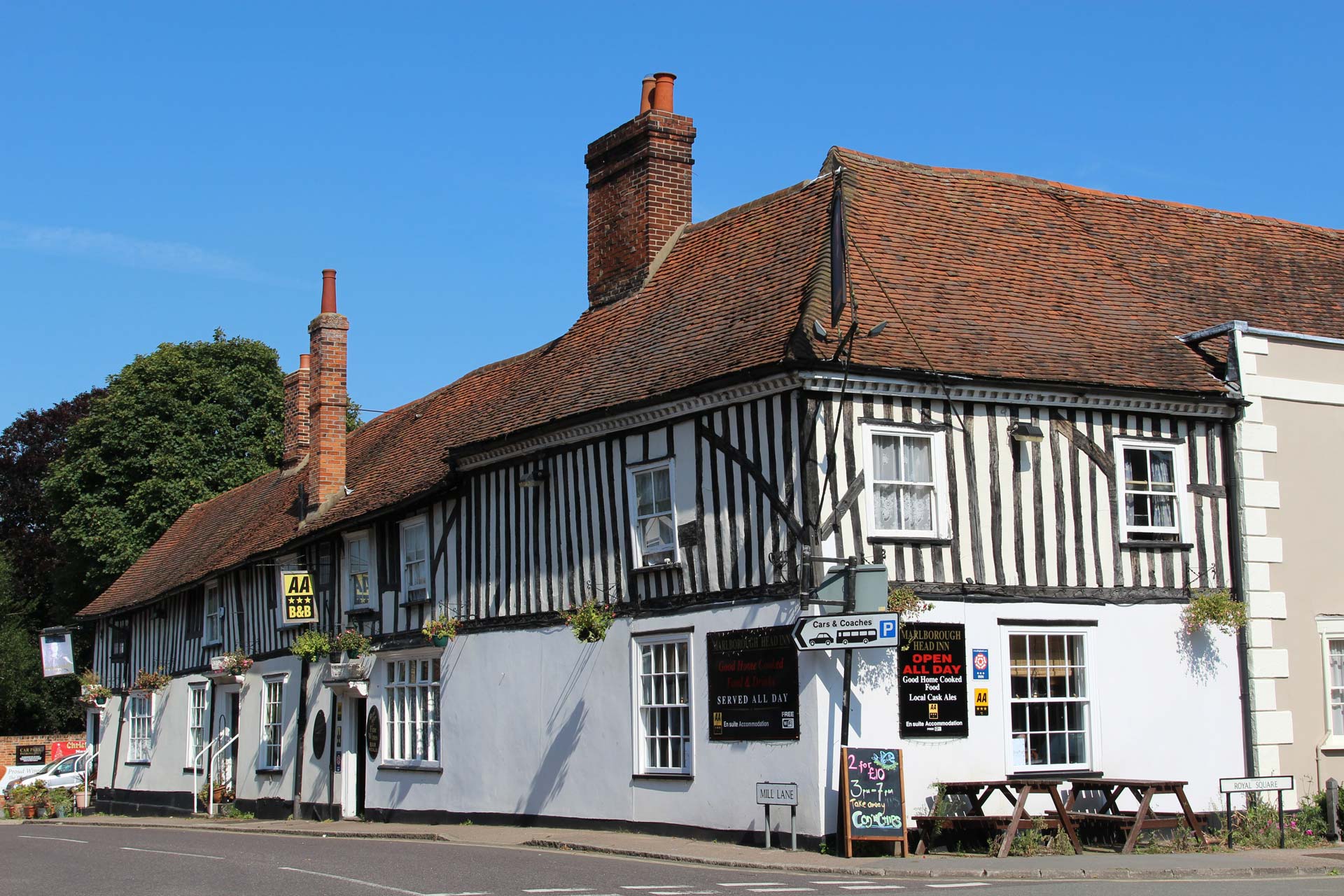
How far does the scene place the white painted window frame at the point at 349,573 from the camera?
25.3 m

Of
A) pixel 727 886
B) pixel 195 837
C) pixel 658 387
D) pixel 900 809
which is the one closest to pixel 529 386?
pixel 658 387

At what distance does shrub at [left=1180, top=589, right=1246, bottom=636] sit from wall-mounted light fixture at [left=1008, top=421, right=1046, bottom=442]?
9.20 feet

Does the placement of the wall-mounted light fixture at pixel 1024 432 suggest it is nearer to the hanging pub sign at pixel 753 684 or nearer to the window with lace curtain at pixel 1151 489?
the window with lace curtain at pixel 1151 489

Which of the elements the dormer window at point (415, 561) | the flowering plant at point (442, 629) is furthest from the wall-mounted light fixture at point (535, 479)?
the dormer window at point (415, 561)

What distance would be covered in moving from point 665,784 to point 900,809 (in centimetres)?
347

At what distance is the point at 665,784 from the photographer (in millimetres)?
18172

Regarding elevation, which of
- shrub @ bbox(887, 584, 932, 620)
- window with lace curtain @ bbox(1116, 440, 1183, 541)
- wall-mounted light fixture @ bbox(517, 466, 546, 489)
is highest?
wall-mounted light fixture @ bbox(517, 466, 546, 489)

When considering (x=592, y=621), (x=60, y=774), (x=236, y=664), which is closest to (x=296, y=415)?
(x=236, y=664)

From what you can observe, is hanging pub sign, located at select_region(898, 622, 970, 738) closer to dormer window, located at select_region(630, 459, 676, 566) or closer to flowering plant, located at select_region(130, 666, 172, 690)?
dormer window, located at select_region(630, 459, 676, 566)

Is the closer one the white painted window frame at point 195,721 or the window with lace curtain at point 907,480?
the window with lace curtain at point 907,480

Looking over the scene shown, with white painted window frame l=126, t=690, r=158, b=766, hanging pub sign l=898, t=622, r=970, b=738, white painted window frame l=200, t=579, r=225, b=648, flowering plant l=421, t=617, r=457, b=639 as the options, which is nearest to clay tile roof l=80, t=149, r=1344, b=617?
flowering plant l=421, t=617, r=457, b=639

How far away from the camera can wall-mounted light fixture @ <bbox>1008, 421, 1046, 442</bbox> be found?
17.4m

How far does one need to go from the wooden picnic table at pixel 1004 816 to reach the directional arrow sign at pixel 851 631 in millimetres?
1905

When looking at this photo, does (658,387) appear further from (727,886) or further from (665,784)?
(727,886)
